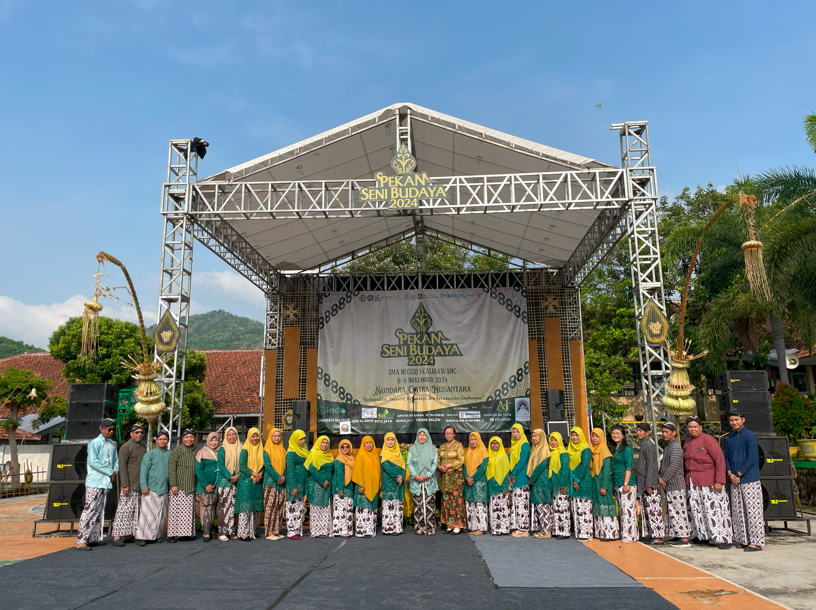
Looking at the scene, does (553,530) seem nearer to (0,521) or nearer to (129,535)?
(129,535)

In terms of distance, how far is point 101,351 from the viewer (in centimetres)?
1286

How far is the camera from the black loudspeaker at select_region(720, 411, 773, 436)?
229 inches

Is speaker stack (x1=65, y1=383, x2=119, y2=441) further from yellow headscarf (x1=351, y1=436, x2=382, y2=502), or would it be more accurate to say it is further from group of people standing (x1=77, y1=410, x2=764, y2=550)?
yellow headscarf (x1=351, y1=436, x2=382, y2=502)

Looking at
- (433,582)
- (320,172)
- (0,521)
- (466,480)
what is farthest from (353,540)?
(320,172)

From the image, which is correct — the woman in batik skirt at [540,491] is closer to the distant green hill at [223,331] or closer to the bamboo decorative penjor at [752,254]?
the bamboo decorative penjor at [752,254]

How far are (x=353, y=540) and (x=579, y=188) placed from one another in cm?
562

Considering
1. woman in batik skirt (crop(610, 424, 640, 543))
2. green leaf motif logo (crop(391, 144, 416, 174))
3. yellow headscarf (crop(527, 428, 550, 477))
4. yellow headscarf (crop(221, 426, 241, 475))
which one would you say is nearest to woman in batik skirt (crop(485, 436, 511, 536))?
yellow headscarf (crop(527, 428, 550, 477))

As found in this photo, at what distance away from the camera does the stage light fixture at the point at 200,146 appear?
25.7 feet

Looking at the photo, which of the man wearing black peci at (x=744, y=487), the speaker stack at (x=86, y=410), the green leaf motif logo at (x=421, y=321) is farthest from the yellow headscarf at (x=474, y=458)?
the green leaf motif logo at (x=421, y=321)

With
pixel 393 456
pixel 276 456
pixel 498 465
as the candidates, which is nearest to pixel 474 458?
pixel 498 465

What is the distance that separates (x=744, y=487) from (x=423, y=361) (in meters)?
6.73

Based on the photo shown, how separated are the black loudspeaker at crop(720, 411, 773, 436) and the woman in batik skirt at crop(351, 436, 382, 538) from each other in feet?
11.2

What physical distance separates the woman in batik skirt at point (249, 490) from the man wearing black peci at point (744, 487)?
13.6ft

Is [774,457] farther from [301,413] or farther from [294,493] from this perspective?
[301,413]
